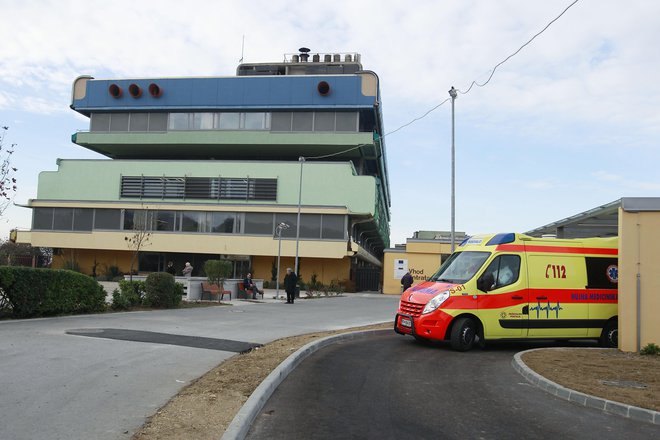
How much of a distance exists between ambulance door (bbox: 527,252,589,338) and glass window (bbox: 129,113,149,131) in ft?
159

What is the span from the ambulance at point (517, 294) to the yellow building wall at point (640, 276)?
121 cm

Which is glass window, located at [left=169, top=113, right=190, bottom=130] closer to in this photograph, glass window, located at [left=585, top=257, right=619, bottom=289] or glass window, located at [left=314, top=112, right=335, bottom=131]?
glass window, located at [left=314, top=112, right=335, bottom=131]

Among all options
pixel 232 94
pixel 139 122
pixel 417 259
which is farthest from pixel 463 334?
pixel 139 122

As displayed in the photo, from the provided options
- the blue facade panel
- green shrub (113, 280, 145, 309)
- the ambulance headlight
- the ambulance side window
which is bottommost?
green shrub (113, 280, 145, 309)

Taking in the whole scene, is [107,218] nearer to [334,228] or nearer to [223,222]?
[223,222]

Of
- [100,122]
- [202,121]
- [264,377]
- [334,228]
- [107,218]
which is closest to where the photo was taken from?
[264,377]

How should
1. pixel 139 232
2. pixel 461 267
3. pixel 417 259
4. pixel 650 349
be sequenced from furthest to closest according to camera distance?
pixel 417 259
pixel 139 232
pixel 461 267
pixel 650 349

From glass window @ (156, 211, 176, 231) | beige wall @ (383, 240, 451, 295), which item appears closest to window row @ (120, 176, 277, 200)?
glass window @ (156, 211, 176, 231)

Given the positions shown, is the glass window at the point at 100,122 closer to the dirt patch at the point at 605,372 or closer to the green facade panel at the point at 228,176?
the green facade panel at the point at 228,176

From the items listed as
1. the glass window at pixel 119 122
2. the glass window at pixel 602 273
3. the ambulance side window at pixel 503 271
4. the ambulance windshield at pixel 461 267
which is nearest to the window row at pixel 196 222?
the glass window at pixel 119 122

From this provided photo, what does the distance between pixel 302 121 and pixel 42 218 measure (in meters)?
23.6

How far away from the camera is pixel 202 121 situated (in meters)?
53.5

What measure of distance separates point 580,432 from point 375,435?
227 cm

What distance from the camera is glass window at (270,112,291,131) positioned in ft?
171
